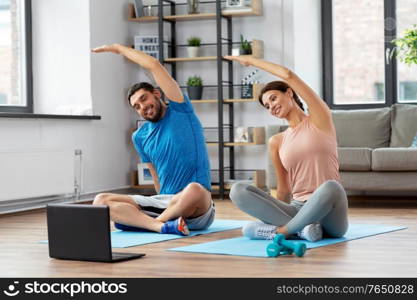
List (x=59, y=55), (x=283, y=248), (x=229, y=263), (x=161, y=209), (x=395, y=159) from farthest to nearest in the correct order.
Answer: (x=59, y=55)
(x=395, y=159)
(x=161, y=209)
(x=283, y=248)
(x=229, y=263)

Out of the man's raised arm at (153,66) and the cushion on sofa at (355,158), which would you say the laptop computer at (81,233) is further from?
the cushion on sofa at (355,158)

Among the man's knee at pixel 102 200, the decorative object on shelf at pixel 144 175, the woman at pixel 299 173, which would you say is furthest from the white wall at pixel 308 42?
the woman at pixel 299 173

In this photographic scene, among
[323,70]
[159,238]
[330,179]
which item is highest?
[323,70]

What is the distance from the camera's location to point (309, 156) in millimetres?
4301

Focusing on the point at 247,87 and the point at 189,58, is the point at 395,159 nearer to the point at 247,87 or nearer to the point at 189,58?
the point at 247,87

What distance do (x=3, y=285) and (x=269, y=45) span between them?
5.10 metres

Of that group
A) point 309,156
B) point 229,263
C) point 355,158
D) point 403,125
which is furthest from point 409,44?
point 229,263

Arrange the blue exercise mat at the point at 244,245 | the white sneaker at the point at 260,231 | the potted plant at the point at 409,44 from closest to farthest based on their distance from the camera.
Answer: the blue exercise mat at the point at 244,245 → the white sneaker at the point at 260,231 → the potted plant at the point at 409,44

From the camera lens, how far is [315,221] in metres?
4.24

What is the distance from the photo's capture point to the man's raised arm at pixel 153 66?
430cm

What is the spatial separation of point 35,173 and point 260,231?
275 cm

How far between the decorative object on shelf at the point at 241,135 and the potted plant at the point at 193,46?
32.8 inches

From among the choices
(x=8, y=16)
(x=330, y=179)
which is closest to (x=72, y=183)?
(x=8, y=16)

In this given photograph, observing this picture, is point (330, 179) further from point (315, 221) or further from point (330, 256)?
point (330, 256)
